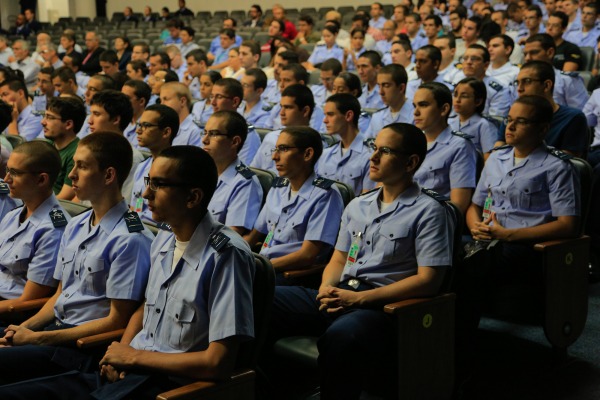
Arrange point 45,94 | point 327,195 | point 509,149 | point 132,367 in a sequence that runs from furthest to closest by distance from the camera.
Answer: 1. point 45,94
2. point 509,149
3. point 327,195
4. point 132,367

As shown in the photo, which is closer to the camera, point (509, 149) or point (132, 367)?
point (132, 367)

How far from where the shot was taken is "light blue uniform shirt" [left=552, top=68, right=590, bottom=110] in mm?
5543

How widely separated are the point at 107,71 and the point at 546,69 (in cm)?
558

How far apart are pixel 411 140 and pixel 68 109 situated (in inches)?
91.4

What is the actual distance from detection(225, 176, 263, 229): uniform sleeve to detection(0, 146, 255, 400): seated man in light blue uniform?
1.18 m

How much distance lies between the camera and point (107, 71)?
849 cm

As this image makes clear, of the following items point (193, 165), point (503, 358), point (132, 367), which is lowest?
point (503, 358)

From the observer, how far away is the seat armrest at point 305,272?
2895 millimetres

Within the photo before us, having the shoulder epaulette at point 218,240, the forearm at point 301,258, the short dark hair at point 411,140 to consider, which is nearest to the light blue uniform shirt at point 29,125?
the forearm at point 301,258

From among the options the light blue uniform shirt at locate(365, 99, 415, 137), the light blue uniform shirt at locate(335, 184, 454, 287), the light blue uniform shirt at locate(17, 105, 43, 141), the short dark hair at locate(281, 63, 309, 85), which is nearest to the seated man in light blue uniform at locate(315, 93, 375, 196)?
the light blue uniform shirt at locate(365, 99, 415, 137)

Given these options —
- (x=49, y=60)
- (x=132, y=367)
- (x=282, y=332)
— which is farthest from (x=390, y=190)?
(x=49, y=60)

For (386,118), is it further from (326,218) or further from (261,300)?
(261,300)

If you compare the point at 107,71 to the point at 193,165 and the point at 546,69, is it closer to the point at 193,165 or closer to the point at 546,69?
the point at 546,69

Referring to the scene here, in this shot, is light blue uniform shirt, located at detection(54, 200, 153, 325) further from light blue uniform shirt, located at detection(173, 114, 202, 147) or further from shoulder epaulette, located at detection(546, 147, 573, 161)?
light blue uniform shirt, located at detection(173, 114, 202, 147)
